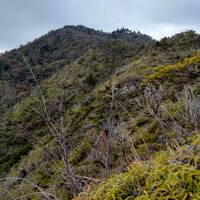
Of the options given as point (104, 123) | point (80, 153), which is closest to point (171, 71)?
point (80, 153)

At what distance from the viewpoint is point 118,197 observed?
9.61 ft

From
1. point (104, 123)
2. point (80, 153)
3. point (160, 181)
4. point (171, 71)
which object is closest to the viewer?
point (160, 181)

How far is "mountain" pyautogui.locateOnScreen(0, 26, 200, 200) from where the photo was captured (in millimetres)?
3057

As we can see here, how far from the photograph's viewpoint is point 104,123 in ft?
16.1

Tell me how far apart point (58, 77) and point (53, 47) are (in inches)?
1329

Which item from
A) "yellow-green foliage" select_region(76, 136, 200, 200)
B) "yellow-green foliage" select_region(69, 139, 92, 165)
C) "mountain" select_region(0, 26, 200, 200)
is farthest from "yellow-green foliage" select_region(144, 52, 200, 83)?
"yellow-green foliage" select_region(76, 136, 200, 200)

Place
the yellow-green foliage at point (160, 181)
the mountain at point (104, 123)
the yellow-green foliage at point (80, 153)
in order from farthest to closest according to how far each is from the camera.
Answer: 1. the yellow-green foliage at point (80, 153)
2. the mountain at point (104, 123)
3. the yellow-green foliage at point (160, 181)

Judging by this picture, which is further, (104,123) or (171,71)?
(171,71)

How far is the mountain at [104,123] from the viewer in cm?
306

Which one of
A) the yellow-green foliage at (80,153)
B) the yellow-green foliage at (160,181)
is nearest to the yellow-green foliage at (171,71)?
the yellow-green foliage at (80,153)

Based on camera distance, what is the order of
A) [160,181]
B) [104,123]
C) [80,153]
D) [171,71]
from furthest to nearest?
[171,71] → [80,153] → [104,123] → [160,181]

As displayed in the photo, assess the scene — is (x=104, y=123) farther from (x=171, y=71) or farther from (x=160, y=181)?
(x=171, y=71)

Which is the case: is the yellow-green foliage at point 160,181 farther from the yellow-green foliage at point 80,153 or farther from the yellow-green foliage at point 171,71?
the yellow-green foliage at point 171,71

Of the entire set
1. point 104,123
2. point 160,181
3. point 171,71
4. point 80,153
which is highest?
point 171,71
